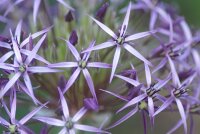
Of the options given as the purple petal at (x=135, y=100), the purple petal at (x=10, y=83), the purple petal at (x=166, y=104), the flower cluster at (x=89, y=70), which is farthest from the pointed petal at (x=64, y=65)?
the purple petal at (x=166, y=104)

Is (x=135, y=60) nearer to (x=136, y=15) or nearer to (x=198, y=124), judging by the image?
(x=136, y=15)

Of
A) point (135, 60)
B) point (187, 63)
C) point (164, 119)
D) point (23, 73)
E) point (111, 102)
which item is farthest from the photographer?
point (164, 119)

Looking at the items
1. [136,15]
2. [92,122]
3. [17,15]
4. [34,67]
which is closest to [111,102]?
[92,122]

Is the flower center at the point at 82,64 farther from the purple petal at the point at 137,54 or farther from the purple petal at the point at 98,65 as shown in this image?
the purple petal at the point at 137,54

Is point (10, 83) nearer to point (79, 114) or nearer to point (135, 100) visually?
point (79, 114)

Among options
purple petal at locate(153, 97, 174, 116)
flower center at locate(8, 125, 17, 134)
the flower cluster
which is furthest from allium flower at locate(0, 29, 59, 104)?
purple petal at locate(153, 97, 174, 116)

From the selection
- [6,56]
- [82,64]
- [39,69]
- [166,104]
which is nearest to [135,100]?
[166,104]

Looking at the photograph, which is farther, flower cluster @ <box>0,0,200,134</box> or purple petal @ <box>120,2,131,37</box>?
purple petal @ <box>120,2,131,37</box>

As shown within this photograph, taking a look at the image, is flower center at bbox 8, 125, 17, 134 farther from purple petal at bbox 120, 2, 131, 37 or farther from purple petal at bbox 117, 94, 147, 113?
purple petal at bbox 120, 2, 131, 37
